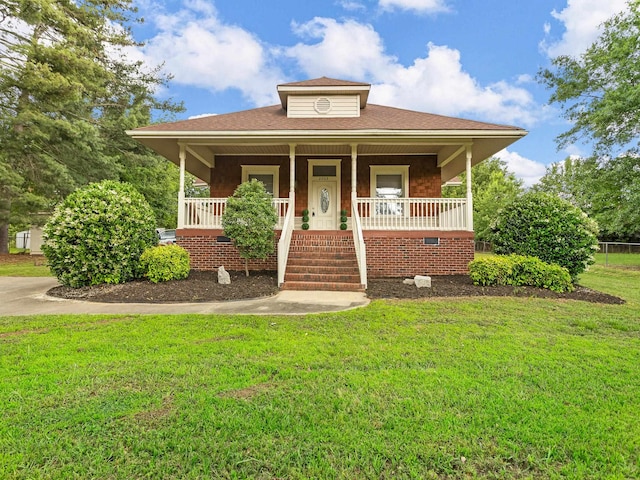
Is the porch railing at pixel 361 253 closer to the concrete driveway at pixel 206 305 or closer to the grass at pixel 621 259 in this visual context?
the concrete driveway at pixel 206 305

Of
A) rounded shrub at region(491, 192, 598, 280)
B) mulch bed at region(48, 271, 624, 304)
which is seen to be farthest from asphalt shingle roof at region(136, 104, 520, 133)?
mulch bed at region(48, 271, 624, 304)

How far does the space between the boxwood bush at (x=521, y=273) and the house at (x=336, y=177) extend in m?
1.63

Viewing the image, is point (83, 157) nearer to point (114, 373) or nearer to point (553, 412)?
point (114, 373)

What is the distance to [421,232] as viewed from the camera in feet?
30.6

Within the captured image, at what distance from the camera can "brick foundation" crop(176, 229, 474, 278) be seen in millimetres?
9258

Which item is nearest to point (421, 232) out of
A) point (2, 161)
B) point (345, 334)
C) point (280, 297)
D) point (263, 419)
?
point (280, 297)

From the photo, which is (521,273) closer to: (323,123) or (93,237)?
(323,123)

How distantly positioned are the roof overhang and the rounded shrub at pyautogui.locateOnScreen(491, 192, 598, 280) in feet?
7.30

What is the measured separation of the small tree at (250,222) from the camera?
7855 mm

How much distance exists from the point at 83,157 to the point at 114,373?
1813cm

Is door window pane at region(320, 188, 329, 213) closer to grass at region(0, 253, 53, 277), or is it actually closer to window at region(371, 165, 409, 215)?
window at region(371, 165, 409, 215)

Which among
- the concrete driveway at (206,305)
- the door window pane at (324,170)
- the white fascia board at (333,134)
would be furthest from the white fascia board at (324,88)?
A: the concrete driveway at (206,305)

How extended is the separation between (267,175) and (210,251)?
12.9 feet

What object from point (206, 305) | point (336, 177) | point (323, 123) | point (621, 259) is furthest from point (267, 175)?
point (621, 259)
